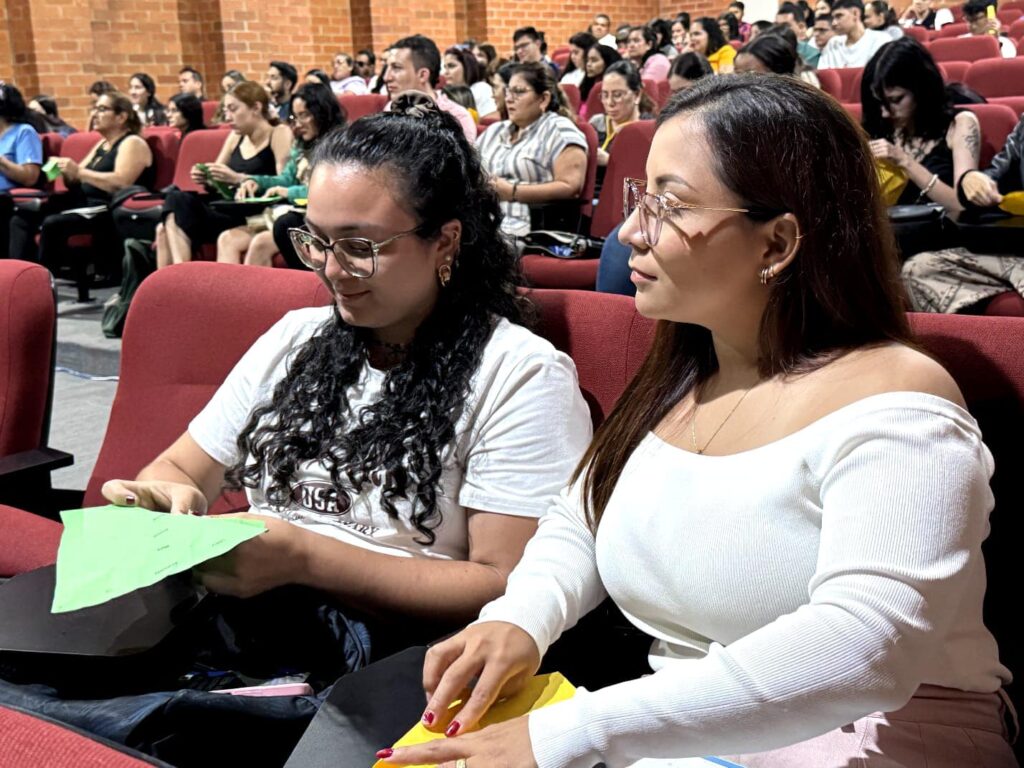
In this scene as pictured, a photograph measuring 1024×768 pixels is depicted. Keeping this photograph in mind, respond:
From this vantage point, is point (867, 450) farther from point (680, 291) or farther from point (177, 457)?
point (177, 457)

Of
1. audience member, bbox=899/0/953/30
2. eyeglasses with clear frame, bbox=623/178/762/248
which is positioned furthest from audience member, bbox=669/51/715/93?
audience member, bbox=899/0/953/30

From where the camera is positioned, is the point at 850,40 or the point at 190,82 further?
the point at 190,82

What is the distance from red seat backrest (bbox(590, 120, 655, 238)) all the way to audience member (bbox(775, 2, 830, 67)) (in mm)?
4581

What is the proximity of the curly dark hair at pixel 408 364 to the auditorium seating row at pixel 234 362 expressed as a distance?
14 cm

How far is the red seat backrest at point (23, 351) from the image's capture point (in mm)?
1834

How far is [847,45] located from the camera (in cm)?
799

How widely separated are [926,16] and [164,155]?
337 inches

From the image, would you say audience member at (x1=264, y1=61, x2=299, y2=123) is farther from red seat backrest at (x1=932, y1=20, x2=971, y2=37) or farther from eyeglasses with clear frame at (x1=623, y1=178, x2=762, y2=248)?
eyeglasses with clear frame at (x1=623, y1=178, x2=762, y2=248)

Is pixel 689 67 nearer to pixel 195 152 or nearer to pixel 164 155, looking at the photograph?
pixel 195 152

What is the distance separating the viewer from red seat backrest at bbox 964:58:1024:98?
212 inches

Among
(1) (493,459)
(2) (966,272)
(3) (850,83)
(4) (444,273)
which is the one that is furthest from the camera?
(3) (850,83)

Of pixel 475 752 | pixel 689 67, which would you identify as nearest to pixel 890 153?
pixel 689 67

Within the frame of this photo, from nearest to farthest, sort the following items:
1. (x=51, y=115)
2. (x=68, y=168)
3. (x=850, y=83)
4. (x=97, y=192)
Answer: (x=68, y=168)
(x=97, y=192)
(x=850, y=83)
(x=51, y=115)

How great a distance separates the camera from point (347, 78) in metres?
9.59
